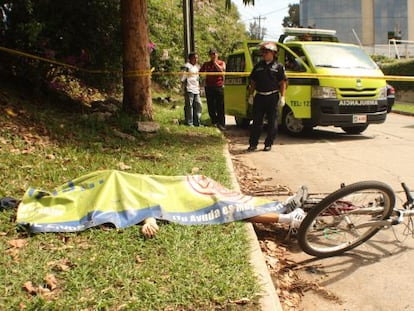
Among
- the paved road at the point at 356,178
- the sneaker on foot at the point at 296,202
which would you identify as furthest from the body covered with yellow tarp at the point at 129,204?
the paved road at the point at 356,178

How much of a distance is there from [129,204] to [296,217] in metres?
1.39

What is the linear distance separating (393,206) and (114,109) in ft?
22.3

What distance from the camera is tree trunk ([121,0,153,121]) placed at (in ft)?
29.7

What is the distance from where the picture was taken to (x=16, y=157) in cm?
557

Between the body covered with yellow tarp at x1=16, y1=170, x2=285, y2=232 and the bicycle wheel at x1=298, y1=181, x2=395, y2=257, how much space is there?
451mm

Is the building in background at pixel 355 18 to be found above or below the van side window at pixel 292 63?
above

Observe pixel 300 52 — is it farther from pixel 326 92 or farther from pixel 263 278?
pixel 263 278

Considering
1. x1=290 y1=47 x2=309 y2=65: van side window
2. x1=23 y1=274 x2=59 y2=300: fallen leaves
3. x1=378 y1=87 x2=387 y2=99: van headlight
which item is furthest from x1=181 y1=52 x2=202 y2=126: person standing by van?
x1=23 y1=274 x2=59 y2=300: fallen leaves

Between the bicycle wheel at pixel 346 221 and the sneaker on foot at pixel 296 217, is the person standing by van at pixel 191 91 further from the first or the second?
the bicycle wheel at pixel 346 221

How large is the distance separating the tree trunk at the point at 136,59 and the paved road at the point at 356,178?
6.83 ft

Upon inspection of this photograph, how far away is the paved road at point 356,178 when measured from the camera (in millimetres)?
3395

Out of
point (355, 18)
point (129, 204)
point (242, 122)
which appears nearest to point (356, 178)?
point (129, 204)

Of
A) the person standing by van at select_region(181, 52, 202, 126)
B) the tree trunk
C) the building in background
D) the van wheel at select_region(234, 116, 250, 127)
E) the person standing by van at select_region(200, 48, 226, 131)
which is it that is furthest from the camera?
the building in background

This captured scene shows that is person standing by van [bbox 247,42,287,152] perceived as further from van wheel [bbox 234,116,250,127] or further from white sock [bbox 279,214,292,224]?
white sock [bbox 279,214,292,224]
